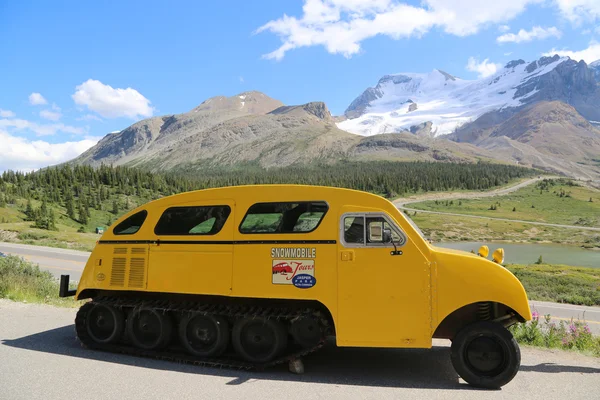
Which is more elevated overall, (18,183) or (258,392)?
(18,183)

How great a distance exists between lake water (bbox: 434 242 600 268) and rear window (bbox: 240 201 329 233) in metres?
49.8

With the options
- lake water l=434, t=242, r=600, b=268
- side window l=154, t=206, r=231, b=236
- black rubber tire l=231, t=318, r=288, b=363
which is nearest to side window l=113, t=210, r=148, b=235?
side window l=154, t=206, r=231, b=236

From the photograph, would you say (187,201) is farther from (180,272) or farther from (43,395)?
(43,395)

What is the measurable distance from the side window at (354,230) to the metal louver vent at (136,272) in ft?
12.9

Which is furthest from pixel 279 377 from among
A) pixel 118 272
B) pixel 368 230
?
pixel 118 272

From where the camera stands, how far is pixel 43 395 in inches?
238

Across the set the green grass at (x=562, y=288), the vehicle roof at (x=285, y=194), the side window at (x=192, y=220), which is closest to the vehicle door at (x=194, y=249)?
the side window at (x=192, y=220)

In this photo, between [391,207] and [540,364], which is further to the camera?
[540,364]

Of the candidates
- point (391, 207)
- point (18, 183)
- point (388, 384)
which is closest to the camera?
point (388, 384)

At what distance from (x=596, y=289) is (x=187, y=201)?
29.9 m

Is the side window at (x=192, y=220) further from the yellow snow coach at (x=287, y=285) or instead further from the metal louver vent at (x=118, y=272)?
the metal louver vent at (x=118, y=272)

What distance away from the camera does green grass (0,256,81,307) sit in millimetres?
12547

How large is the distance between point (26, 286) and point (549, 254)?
227 feet

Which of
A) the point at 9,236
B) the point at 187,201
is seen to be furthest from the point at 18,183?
the point at 187,201
